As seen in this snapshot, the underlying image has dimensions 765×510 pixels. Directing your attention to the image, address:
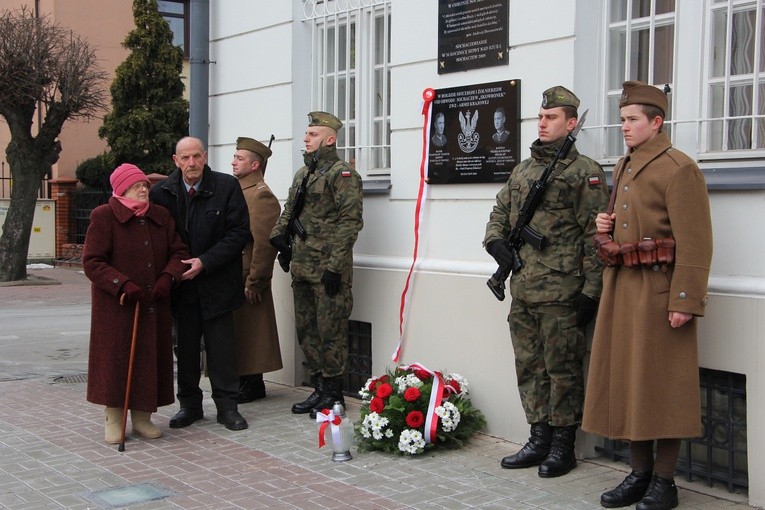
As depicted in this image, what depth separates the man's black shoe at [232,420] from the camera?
669 cm

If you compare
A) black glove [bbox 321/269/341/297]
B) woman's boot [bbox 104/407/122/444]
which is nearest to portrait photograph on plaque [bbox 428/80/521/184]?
black glove [bbox 321/269/341/297]

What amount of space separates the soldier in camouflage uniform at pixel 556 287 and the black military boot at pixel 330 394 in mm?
1783

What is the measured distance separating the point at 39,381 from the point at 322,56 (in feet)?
12.6

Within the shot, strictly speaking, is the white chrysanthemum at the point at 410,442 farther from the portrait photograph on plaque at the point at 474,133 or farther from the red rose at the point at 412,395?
the portrait photograph on plaque at the point at 474,133

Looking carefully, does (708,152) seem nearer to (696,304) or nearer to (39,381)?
(696,304)

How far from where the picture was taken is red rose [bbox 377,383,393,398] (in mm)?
6062

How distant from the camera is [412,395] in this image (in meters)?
5.97

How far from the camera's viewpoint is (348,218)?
670cm

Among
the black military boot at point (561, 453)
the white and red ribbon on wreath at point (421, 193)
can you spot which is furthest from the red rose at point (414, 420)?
the white and red ribbon on wreath at point (421, 193)

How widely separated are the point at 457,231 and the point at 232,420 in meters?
1.99

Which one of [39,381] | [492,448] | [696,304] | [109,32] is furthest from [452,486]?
[109,32]

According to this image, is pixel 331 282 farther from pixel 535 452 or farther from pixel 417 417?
pixel 535 452

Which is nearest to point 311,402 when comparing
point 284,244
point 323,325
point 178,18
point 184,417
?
point 323,325

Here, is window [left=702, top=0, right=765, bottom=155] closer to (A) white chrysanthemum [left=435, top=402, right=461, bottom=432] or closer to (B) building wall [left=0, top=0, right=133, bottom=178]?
(A) white chrysanthemum [left=435, top=402, right=461, bottom=432]
